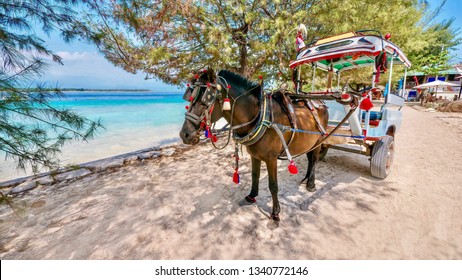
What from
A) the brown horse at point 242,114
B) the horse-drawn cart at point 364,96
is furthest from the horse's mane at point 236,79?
the horse-drawn cart at point 364,96

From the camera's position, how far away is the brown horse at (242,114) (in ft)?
7.11

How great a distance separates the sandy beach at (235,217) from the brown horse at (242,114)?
633 mm

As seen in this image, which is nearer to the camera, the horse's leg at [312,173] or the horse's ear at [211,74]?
the horse's ear at [211,74]

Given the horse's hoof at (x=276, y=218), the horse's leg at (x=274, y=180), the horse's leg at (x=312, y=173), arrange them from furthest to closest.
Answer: the horse's leg at (x=312, y=173) < the horse's hoof at (x=276, y=218) < the horse's leg at (x=274, y=180)

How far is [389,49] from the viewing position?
333 centimetres

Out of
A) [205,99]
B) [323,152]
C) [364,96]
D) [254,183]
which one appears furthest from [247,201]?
[323,152]

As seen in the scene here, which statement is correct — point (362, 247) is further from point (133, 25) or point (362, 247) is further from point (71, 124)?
point (133, 25)

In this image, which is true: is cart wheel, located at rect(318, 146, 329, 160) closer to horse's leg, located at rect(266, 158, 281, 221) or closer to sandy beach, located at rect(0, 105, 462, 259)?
sandy beach, located at rect(0, 105, 462, 259)

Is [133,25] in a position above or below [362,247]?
above

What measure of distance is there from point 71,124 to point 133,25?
1.90m

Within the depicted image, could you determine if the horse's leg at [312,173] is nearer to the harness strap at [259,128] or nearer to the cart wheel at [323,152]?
the cart wheel at [323,152]

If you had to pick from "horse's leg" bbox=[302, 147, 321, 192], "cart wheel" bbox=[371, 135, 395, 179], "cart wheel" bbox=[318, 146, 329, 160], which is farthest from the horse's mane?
"cart wheel" bbox=[318, 146, 329, 160]

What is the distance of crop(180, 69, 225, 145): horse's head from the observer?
214cm
